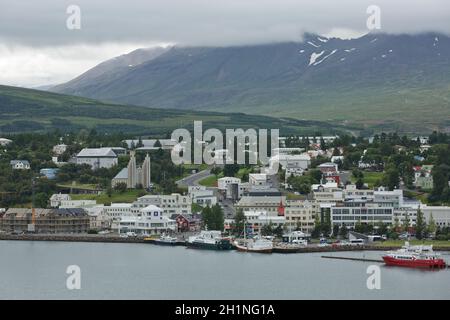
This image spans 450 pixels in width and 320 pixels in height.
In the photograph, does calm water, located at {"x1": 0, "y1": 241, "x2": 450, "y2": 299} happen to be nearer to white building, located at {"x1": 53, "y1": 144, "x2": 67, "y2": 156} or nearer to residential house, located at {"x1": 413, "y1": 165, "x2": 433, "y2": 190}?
residential house, located at {"x1": 413, "y1": 165, "x2": 433, "y2": 190}

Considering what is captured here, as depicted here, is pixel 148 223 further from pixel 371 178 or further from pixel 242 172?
pixel 242 172

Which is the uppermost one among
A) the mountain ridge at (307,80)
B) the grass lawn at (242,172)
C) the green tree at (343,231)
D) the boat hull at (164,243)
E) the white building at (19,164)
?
the mountain ridge at (307,80)

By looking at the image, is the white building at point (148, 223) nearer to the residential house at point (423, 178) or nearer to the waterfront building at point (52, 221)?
the waterfront building at point (52, 221)

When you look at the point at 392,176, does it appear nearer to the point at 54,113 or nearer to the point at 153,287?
the point at 153,287

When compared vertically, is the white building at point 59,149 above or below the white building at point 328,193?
above

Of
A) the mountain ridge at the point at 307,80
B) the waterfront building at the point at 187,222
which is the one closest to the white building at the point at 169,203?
the waterfront building at the point at 187,222

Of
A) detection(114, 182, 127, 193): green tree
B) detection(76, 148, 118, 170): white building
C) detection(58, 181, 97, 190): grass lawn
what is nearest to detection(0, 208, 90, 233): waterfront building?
detection(114, 182, 127, 193): green tree
